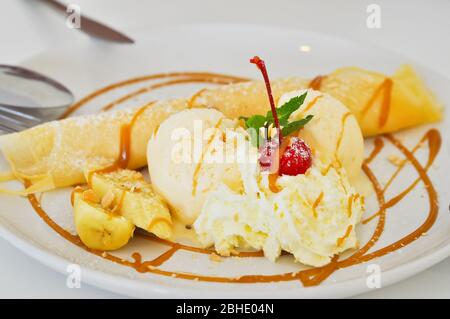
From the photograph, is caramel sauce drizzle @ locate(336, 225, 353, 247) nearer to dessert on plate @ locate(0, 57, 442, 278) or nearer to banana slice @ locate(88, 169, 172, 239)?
dessert on plate @ locate(0, 57, 442, 278)

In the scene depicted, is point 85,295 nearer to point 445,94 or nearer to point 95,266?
point 95,266

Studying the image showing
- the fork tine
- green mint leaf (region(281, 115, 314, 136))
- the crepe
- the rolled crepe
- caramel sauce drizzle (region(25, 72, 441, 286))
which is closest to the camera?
caramel sauce drizzle (region(25, 72, 441, 286))

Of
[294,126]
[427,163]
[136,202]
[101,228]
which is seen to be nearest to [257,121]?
[294,126]

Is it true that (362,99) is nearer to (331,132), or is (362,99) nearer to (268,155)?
(331,132)

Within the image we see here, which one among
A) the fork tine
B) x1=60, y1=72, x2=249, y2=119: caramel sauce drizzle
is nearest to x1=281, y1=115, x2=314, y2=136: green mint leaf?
x1=60, y1=72, x2=249, y2=119: caramel sauce drizzle

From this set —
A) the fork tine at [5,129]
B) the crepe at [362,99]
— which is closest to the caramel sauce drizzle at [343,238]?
the crepe at [362,99]
